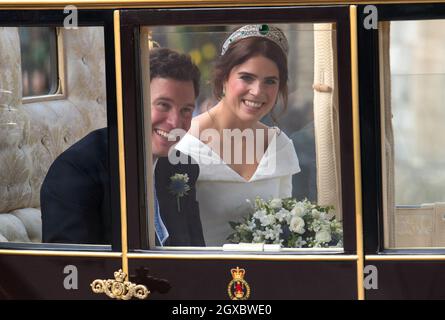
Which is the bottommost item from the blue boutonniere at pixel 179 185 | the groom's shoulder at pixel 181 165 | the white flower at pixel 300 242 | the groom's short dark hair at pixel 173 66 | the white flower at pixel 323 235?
the white flower at pixel 300 242

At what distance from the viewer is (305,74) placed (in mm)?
3822

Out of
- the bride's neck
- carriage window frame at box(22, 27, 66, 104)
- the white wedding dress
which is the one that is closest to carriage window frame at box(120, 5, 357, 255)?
the white wedding dress

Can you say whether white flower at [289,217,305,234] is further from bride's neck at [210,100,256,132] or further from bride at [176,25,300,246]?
bride's neck at [210,100,256,132]

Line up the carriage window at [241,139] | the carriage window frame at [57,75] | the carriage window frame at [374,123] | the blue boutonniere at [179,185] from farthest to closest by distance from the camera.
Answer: the carriage window frame at [57,75] < the blue boutonniere at [179,185] < the carriage window at [241,139] < the carriage window frame at [374,123]

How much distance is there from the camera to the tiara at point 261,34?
379 centimetres

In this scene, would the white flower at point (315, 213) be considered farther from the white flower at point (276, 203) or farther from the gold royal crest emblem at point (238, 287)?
the gold royal crest emblem at point (238, 287)

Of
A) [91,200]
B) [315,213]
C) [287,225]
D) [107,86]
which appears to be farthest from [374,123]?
[91,200]

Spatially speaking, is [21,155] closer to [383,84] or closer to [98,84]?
[98,84]

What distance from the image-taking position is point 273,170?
390 centimetres

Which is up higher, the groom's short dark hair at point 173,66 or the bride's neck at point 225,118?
the groom's short dark hair at point 173,66

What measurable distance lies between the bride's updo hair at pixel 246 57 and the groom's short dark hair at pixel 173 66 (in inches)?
3.1

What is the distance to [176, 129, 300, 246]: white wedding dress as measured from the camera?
3.90m

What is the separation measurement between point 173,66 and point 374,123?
773mm

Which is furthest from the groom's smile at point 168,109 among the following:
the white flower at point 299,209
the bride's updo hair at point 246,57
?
the white flower at point 299,209
